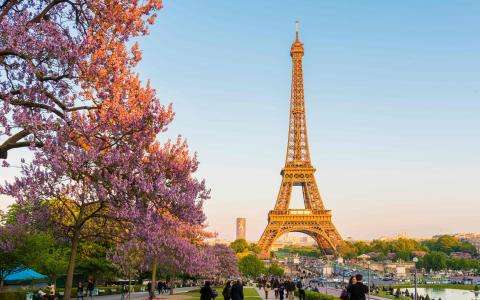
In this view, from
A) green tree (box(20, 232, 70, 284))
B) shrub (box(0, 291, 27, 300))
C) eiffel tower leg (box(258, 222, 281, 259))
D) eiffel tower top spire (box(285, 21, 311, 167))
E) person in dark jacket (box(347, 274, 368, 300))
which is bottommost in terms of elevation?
shrub (box(0, 291, 27, 300))

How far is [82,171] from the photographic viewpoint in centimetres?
1559

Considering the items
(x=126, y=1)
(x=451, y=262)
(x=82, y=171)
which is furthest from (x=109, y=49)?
(x=451, y=262)

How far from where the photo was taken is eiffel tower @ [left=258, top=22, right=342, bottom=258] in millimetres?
124500

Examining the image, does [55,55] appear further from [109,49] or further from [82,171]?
[82,171]

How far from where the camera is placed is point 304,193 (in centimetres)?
13000

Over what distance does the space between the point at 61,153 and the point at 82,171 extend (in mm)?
1140

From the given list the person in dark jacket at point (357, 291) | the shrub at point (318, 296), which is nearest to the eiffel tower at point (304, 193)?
the shrub at point (318, 296)

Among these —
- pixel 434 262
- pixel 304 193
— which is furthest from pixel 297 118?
A: pixel 434 262

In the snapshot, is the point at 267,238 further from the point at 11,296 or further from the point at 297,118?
the point at 11,296

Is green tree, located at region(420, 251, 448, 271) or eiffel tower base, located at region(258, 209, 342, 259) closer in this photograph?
eiffel tower base, located at region(258, 209, 342, 259)

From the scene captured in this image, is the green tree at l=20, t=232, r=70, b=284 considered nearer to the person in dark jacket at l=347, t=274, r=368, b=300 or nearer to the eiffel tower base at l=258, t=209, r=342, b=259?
the person in dark jacket at l=347, t=274, r=368, b=300

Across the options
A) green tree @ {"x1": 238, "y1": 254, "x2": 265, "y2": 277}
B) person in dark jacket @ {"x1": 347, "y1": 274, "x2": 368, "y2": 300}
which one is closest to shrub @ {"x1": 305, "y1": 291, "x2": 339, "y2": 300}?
person in dark jacket @ {"x1": 347, "y1": 274, "x2": 368, "y2": 300}

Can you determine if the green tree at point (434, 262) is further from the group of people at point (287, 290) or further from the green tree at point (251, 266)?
the group of people at point (287, 290)

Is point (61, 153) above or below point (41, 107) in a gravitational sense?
below
